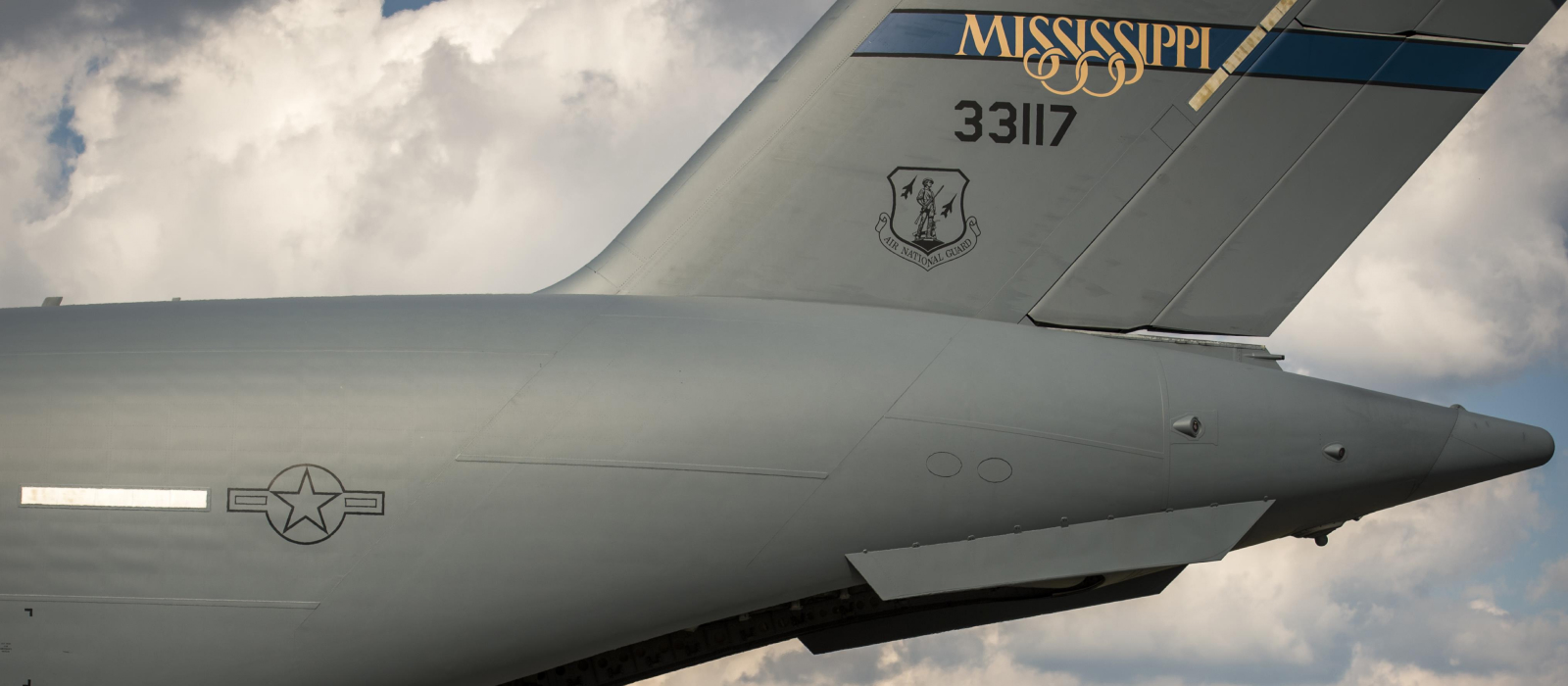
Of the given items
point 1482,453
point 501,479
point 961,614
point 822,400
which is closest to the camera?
point 501,479

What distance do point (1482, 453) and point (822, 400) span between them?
3248 millimetres

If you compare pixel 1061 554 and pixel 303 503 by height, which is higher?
pixel 303 503

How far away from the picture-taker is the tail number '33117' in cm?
636

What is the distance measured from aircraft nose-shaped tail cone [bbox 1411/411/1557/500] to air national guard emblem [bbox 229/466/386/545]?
16.4 ft

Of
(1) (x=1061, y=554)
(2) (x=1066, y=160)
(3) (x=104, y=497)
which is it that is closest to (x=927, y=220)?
(2) (x=1066, y=160)

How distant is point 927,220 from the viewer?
6.29 m

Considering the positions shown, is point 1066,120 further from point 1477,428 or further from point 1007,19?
point 1477,428

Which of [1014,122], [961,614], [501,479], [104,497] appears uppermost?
[1014,122]

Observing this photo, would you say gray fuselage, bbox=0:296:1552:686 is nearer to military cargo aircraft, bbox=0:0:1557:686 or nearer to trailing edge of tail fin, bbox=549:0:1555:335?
military cargo aircraft, bbox=0:0:1557:686

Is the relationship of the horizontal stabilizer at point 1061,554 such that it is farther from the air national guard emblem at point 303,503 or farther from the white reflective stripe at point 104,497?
the white reflective stripe at point 104,497

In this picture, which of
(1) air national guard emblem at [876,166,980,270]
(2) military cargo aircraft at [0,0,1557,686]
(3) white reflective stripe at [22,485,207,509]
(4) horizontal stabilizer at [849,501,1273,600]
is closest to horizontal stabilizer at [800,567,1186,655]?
(2) military cargo aircraft at [0,0,1557,686]

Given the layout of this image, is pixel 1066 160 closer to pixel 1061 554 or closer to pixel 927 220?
pixel 927 220

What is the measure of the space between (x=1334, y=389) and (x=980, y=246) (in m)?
1.83

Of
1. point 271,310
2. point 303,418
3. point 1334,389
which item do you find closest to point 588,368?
point 303,418
